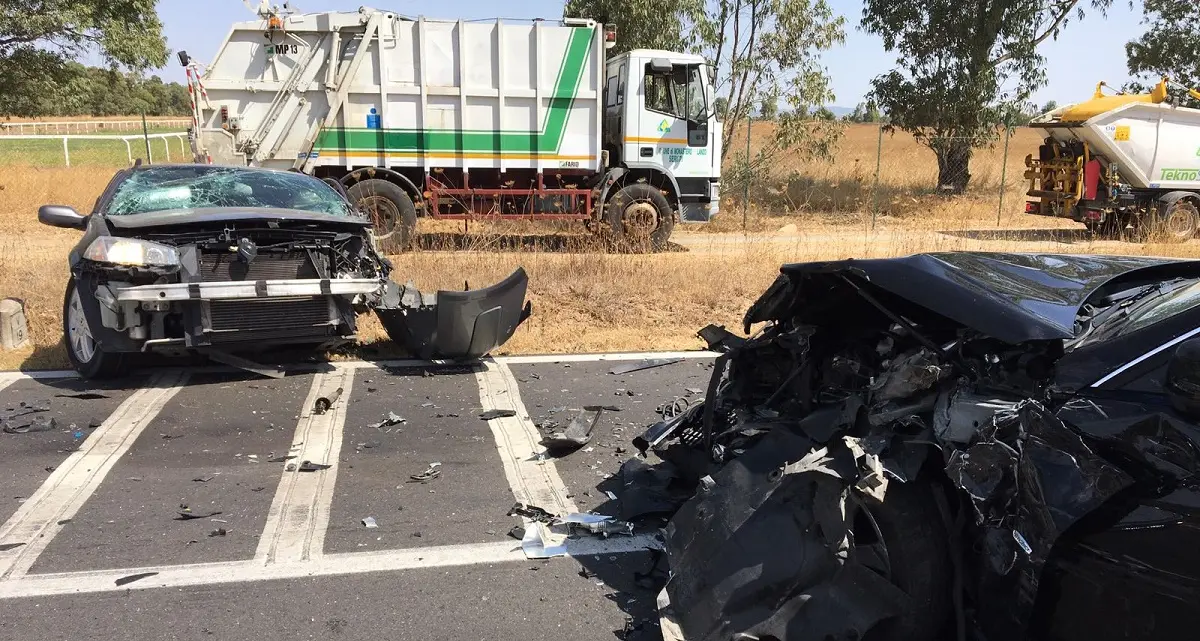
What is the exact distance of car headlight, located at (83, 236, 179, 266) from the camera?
18.4 feet

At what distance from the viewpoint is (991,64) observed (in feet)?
63.8

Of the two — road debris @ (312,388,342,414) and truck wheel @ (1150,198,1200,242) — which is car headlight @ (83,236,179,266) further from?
truck wheel @ (1150,198,1200,242)

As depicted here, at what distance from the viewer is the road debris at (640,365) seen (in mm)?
6936

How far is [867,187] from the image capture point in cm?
2156

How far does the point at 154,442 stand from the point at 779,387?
12.7ft

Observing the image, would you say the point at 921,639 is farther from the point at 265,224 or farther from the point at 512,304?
the point at 265,224

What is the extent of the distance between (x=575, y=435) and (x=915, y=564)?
2.72 meters

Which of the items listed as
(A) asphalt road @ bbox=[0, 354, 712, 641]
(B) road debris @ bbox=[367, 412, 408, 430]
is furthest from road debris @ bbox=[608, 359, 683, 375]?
(B) road debris @ bbox=[367, 412, 408, 430]

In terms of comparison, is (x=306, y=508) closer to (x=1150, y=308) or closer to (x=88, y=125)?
(x=1150, y=308)

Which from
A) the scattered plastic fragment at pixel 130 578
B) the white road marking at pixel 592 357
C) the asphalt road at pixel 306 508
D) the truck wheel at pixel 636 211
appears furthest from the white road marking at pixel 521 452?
the truck wheel at pixel 636 211

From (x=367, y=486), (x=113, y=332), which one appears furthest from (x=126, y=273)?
(x=367, y=486)

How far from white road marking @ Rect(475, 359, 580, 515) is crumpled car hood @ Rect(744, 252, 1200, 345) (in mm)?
1441

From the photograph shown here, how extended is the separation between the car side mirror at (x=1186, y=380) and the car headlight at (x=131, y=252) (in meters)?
5.77

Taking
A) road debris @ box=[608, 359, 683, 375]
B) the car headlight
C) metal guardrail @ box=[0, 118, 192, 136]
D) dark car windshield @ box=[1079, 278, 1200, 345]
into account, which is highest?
metal guardrail @ box=[0, 118, 192, 136]
